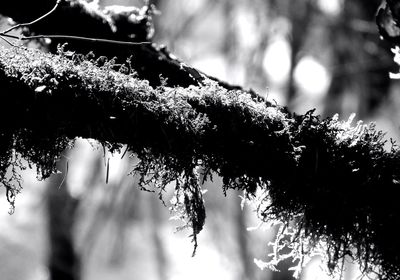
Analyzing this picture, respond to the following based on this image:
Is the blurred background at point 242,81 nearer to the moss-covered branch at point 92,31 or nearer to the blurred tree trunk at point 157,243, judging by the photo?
the blurred tree trunk at point 157,243

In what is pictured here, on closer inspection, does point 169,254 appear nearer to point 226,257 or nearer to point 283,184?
point 226,257

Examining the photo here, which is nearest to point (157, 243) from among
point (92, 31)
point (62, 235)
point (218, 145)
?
point (62, 235)

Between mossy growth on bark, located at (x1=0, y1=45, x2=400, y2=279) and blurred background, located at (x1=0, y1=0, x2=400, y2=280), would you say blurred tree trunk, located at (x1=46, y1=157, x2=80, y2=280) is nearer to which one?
blurred background, located at (x1=0, y1=0, x2=400, y2=280)

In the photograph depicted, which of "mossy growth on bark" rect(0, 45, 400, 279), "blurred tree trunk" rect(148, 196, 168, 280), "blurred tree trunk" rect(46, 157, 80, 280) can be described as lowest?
"mossy growth on bark" rect(0, 45, 400, 279)

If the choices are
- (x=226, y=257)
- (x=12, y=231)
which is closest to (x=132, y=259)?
(x=226, y=257)

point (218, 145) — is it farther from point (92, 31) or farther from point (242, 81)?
point (242, 81)

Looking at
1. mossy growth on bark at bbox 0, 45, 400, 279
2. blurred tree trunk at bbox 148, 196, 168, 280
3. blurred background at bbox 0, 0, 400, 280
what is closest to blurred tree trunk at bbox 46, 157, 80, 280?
blurred background at bbox 0, 0, 400, 280

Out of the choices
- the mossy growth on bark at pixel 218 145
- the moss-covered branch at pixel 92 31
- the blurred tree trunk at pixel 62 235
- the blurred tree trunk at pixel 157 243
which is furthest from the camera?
the blurred tree trunk at pixel 157 243

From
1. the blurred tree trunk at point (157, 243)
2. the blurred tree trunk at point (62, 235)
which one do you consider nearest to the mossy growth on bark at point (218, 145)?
the blurred tree trunk at point (62, 235)
